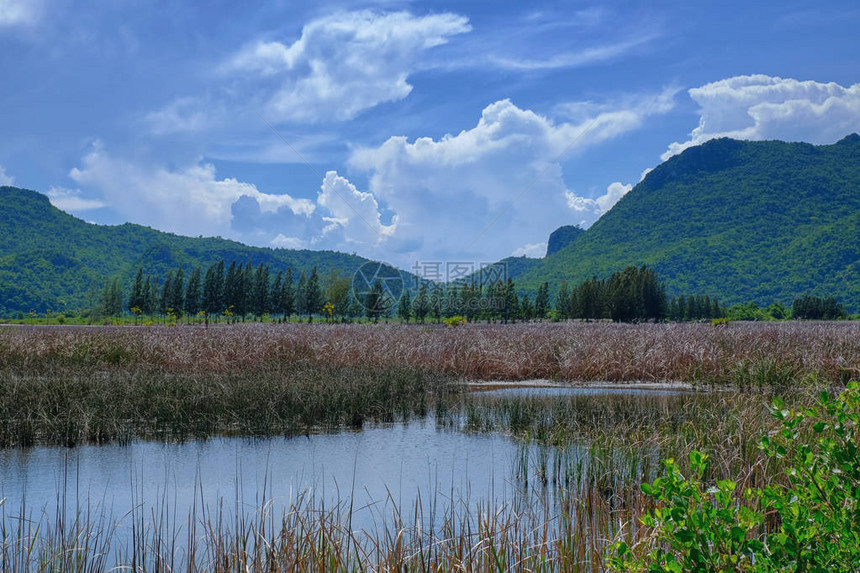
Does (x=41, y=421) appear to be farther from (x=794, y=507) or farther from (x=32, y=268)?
(x=32, y=268)

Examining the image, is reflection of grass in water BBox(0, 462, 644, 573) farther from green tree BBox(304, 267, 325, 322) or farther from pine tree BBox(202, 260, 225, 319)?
green tree BBox(304, 267, 325, 322)

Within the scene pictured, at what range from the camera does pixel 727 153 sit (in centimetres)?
13912

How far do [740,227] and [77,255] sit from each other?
121202 mm

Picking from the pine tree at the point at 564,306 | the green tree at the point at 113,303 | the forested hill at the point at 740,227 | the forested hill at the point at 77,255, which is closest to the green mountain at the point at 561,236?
the forested hill at the point at 740,227

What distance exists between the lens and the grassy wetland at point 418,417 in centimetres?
425

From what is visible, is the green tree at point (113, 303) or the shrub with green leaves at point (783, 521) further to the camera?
the green tree at point (113, 303)

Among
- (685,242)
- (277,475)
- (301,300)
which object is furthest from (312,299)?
(277,475)

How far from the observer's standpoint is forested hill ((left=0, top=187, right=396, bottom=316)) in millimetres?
102438

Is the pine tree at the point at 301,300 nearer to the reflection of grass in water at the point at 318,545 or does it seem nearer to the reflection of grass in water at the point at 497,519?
the reflection of grass in water at the point at 497,519

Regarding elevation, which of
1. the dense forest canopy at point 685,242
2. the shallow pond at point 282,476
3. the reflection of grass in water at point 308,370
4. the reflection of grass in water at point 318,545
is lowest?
the shallow pond at point 282,476

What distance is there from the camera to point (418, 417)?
10.8m

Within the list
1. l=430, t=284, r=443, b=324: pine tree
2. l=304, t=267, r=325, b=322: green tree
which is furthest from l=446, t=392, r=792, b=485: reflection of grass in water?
→ l=304, t=267, r=325, b=322: green tree

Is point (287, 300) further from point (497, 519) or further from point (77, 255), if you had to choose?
point (497, 519)

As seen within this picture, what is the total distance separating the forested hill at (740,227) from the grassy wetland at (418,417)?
261ft
